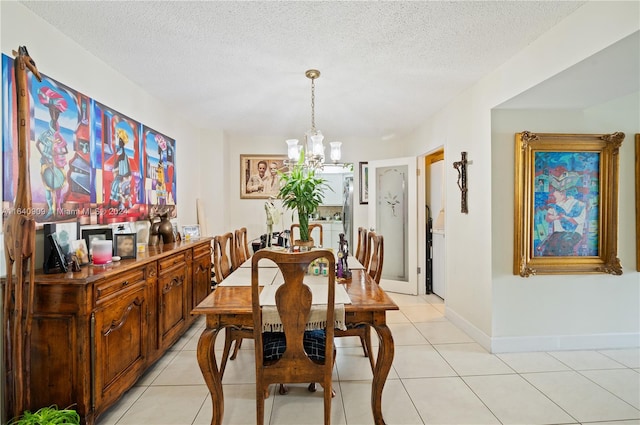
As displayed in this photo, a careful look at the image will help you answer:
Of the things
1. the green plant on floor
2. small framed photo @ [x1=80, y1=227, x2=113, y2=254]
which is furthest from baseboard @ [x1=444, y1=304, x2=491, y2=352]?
small framed photo @ [x1=80, y1=227, x2=113, y2=254]

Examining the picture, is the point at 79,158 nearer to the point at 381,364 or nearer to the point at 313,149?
the point at 313,149

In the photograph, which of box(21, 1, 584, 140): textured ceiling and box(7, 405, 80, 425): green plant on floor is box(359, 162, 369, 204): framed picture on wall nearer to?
box(21, 1, 584, 140): textured ceiling

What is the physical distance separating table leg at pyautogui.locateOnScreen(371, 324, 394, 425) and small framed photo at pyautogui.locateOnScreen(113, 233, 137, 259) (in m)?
1.86

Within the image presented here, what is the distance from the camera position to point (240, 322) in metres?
1.71

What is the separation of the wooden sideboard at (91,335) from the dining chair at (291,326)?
961mm

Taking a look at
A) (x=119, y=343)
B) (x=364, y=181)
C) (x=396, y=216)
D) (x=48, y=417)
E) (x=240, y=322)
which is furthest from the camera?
(x=364, y=181)

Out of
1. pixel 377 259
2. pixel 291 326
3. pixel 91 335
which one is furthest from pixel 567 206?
pixel 91 335

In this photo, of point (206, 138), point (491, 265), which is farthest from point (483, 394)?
point (206, 138)

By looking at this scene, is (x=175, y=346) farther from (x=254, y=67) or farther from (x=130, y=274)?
(x=254, y=67)

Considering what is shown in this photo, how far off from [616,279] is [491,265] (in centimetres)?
118

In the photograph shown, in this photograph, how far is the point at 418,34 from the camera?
2.22 metres

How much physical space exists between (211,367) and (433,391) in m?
1.55

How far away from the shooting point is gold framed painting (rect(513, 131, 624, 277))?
284 cm

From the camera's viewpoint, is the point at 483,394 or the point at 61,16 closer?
the point at 61,16
